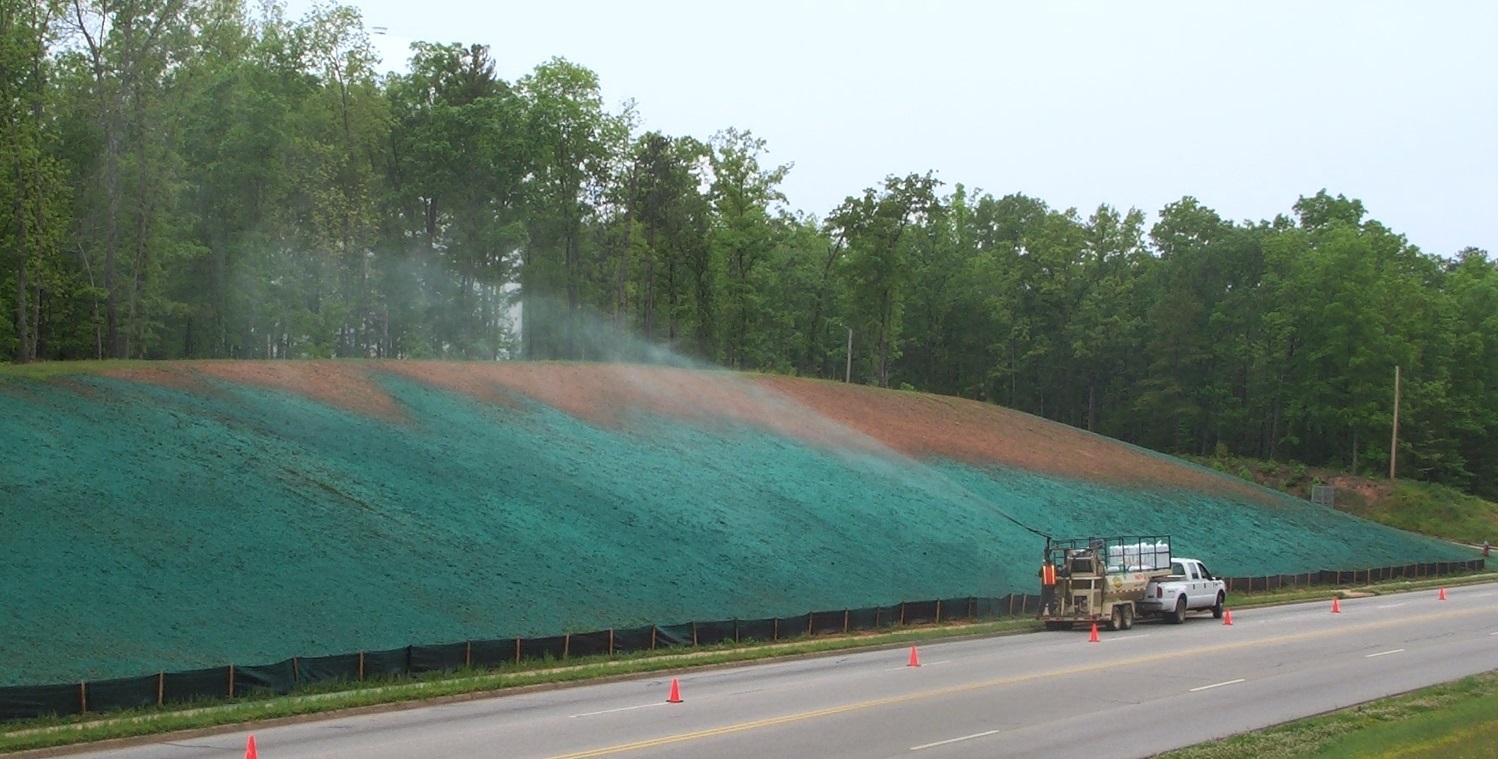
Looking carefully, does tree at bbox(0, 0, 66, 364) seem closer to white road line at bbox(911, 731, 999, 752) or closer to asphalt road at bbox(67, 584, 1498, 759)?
asphalt road at bbox(67, 584, 1498, 759)

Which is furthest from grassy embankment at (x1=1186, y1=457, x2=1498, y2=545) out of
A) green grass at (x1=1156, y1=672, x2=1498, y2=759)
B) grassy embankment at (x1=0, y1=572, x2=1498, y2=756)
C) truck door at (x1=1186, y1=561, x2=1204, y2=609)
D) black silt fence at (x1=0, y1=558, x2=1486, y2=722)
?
green grass at (x1=1156, y1=672, x2=1498, y2=759)

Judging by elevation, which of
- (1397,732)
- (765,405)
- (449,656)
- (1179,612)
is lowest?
(1179,612)

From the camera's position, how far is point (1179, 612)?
40.6m

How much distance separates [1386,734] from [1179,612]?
21.5 m

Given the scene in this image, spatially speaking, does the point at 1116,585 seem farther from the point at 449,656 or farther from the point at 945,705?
the point at 449,656

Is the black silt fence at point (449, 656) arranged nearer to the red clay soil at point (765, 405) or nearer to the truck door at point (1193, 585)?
the truck door at point (1193, 585)

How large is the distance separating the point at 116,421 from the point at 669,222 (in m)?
54.2

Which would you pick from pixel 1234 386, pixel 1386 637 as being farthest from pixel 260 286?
pixel 1234 386

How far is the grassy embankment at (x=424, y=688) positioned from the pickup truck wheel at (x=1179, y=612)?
174 inches

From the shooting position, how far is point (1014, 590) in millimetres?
45719

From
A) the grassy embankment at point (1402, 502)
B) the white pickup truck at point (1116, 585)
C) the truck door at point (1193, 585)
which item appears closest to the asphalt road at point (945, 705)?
the white pickup truck at point (1116, 585)

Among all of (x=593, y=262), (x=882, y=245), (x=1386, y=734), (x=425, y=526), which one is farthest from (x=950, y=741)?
(x=593, y=262)

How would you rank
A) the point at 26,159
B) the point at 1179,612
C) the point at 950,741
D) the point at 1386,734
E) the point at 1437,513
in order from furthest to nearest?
1. the point at 1437,513
2. the point at 26,159
3. the point at 1179,612
4. the point at 1386,734
5. the point at 950,741

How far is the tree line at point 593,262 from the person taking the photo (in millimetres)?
59719
